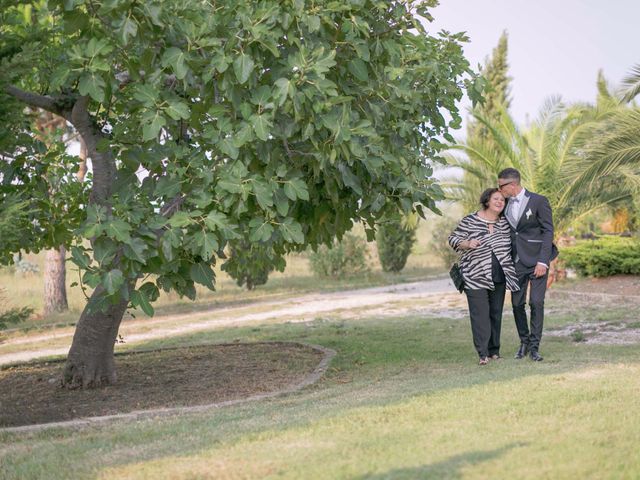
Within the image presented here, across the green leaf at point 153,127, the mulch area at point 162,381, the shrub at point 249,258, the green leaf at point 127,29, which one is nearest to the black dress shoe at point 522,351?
the mulch area at point 162,381

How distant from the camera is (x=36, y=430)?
21.7 ft

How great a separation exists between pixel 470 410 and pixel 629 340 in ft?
19.6

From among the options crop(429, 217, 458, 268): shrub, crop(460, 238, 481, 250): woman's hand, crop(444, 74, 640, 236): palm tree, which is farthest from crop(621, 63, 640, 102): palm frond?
crop(429, 217, 458, 268): shrub

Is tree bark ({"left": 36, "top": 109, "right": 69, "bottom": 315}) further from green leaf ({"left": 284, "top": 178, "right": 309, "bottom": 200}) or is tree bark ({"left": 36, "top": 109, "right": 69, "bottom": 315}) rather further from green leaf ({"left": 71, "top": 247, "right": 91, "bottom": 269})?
green leaf ({"left": 284, "top": 178, "right": 309, "bottom": 200})

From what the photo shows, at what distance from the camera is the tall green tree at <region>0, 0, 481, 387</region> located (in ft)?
21.0

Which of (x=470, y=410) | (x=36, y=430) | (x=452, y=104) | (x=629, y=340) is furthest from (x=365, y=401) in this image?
(x=629, y=340)

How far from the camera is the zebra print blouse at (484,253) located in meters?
8.77

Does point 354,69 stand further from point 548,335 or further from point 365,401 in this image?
point 548,335

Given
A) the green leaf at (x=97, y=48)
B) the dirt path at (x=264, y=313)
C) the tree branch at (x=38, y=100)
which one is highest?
the tree branch at (x=38, y=100)

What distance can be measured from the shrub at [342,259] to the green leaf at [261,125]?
23965 mm

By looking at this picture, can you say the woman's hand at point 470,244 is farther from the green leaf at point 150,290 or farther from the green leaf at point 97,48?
the green leaf at point 97,48

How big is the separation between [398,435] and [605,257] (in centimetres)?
1567

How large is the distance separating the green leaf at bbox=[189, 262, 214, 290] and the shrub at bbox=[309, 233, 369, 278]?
76.3 ft

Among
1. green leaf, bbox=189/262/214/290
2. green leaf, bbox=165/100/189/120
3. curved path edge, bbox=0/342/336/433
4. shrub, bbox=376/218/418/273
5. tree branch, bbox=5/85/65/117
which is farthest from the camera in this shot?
shrub, bbox=376/218/418/273
